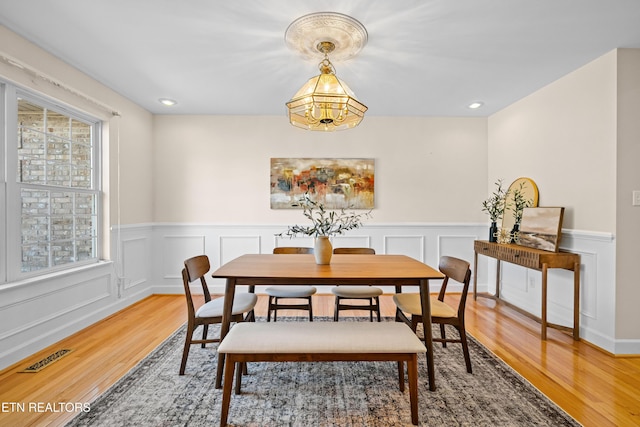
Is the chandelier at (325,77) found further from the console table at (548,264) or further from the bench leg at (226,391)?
the console table at (548,264)

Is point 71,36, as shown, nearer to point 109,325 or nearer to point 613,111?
point 109,325

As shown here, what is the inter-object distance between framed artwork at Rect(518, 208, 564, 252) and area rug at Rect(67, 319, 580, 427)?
1.38 m

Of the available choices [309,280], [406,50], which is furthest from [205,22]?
[309,280]

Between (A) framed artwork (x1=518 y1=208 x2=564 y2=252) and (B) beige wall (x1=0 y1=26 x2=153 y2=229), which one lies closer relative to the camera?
(B) beige wall (x1=0 y1=26 x2=153 y2=229)

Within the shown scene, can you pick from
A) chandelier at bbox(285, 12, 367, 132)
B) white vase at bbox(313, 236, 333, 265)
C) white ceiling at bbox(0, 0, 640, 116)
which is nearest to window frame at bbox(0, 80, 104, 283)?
white ceiling at bbox(0, 0, 640, 116)

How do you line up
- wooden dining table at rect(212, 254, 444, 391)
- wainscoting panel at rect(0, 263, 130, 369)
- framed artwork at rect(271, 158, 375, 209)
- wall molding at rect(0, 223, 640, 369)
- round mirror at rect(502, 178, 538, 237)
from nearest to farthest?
wooden dining table at rect(212, 254, 444, 391)
wainscoting panel at rect(0, 263, 130, 369)
wall molding at rect(0, 223, 640, 369)
round mirror at rect(502, 178, 538, 237)
framed artwork at rect(271, 158, 375, 209)

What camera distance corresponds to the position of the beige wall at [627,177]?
8.76ft

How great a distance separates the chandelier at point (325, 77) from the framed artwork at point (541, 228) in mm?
2242

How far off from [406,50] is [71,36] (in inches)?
105

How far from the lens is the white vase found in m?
2.47

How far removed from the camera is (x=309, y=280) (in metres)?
2.06

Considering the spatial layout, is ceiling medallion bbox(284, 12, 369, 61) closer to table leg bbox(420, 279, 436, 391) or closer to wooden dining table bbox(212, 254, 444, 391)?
wooden dining table bbox(212, 254, 444, 391)

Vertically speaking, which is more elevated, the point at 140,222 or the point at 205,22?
the point at 205,22

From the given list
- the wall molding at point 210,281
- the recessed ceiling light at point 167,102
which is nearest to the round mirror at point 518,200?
the wall molding at point 210,281
